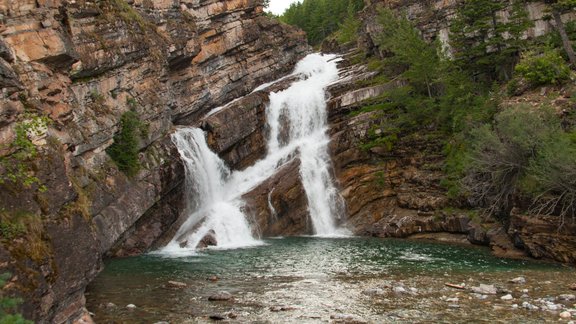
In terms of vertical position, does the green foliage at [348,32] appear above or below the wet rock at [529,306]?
above

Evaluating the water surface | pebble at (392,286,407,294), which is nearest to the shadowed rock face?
the water surface

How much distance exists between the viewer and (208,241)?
110 feet

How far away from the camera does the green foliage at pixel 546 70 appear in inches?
1166

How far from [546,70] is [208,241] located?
24.7 metres

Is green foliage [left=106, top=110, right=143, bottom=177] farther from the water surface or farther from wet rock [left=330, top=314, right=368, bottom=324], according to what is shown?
wet rock [left=330, top=314, right=368, bottom=324]

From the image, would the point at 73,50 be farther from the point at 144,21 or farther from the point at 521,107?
the point at 521,107

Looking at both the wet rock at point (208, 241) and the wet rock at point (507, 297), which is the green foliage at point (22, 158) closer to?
the wet rock at point (507, 297)

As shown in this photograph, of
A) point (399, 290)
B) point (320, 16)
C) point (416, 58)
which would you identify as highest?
point (320, 16)

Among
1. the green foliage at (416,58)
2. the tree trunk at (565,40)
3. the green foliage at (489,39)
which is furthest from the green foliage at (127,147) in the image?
the tree trunk at (565,40)

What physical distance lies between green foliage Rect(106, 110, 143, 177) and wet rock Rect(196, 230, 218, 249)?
258 inches

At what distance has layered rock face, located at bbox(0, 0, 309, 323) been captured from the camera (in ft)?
45.2

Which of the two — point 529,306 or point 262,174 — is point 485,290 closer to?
point 529,306

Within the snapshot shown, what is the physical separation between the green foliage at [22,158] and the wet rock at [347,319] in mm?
9634

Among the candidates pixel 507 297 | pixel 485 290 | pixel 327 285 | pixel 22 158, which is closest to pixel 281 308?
pixel 327 285
